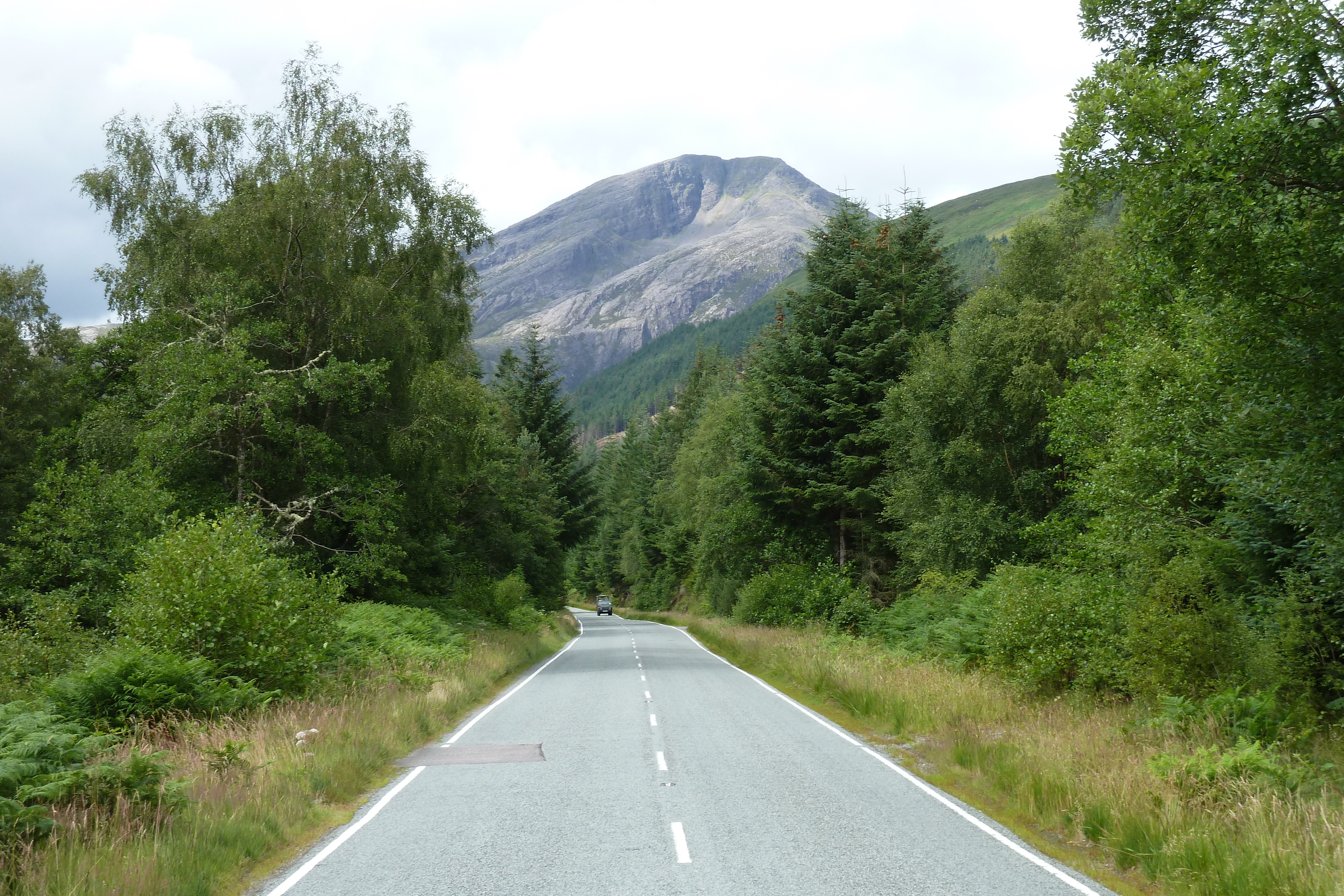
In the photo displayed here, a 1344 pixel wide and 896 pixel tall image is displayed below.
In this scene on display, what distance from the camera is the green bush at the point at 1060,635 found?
14.6m

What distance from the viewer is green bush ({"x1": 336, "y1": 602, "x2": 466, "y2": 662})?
1956 cm

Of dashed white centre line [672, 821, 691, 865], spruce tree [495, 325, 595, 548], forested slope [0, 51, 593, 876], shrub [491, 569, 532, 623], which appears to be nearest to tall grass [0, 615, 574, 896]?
forested slope [0, 51, 593, 876]

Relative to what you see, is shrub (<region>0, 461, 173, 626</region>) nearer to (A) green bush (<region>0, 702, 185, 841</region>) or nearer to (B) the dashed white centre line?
(A) green bush (<region>0, 702, 185, 841</region>)

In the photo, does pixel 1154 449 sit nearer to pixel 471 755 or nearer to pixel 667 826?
pixel 667 826

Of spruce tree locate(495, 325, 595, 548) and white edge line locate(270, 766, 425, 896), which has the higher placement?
spruce tree locate(495, 325, 595, 548)

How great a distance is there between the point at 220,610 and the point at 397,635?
878 centimetres

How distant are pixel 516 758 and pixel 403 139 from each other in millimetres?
22476

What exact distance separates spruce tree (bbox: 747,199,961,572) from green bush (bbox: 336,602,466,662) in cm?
1612

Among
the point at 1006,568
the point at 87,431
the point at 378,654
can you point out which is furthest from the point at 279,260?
the point at 1006,568

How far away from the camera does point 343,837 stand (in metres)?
8.66

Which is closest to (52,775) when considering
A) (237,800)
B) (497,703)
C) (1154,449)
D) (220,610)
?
(237,800)

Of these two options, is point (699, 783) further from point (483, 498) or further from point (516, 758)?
point (483, 498)

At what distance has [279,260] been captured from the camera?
26.8 m

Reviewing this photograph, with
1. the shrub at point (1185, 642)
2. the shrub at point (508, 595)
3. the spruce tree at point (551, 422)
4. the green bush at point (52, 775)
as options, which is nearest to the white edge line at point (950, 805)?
the shrub at point (1185, 642)
